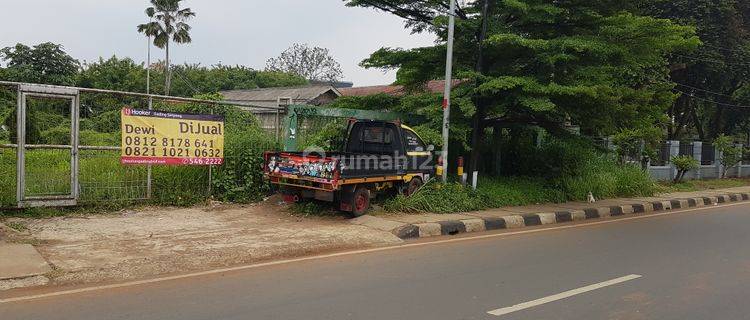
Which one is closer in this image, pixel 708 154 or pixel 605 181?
pixel 605 181

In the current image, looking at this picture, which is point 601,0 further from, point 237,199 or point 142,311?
point 142,311

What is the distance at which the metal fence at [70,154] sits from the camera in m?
8.45

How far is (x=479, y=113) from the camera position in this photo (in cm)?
1220

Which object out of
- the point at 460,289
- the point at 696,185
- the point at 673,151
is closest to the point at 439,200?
the point at 460,289

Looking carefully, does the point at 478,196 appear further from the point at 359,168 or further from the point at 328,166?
the point at 328,166

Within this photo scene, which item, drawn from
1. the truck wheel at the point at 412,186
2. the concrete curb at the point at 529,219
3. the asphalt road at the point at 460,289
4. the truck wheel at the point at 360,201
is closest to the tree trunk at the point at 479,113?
the truck wheel at the point at 412,186

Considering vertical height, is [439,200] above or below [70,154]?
below

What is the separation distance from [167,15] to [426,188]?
121 feet

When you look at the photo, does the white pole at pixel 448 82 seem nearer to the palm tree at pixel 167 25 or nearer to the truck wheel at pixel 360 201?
the truck wheel at pixel 360 201

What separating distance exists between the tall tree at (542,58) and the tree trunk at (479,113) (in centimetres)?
2

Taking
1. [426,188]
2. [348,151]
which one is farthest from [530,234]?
[348,151]

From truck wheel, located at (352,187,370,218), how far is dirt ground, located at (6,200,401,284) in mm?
314

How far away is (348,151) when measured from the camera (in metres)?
11.1

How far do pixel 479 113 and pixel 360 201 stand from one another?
392cm
